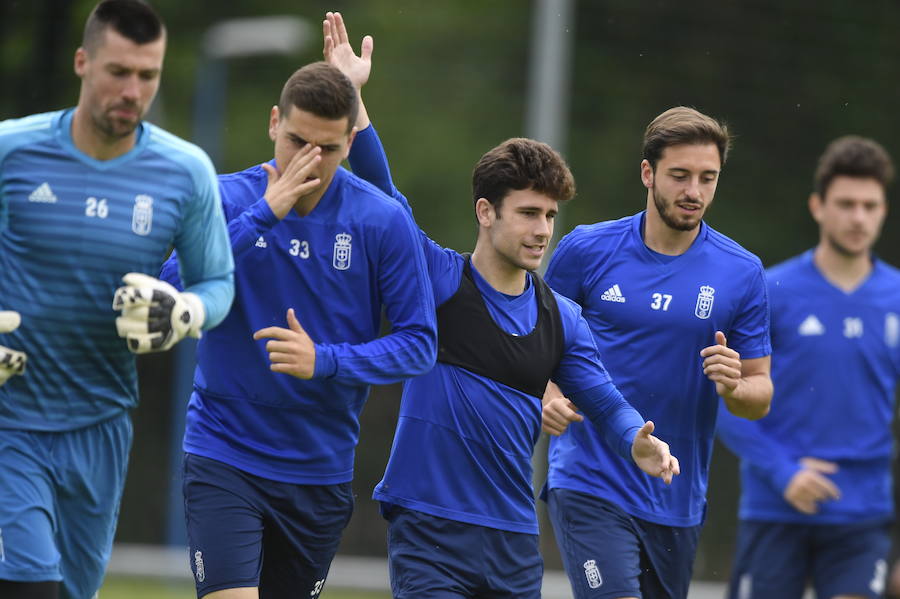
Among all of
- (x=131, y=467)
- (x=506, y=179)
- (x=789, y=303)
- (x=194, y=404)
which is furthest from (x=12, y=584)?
(x=131, y=467)

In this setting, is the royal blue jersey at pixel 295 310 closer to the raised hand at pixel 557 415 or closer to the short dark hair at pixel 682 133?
the raised hand at pixel 557 415

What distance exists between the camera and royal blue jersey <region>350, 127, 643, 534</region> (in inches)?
232

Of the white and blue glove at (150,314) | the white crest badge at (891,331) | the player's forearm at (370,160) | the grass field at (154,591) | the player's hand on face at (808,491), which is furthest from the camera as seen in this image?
the grass field at (154,591)

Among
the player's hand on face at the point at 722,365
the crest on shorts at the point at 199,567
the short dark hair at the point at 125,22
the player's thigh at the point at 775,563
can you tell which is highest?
the short dark hair at the point at 125,22

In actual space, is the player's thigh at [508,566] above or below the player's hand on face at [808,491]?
below

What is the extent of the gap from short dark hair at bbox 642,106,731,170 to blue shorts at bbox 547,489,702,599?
61.0 inches

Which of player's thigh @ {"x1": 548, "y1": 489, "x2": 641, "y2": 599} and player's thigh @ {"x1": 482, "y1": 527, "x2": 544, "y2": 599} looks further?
player's thigh @ {"x1": 548, "y1": 489, "x2": 641, "y2": 599}

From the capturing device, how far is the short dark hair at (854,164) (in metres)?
8.51

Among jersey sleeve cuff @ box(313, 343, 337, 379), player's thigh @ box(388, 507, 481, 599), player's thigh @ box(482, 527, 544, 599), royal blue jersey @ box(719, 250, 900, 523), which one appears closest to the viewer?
jersey sleeve cuff @ box(313, 343, 337, 379)

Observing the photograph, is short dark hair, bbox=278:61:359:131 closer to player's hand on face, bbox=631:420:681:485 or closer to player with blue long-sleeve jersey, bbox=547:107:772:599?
player with blue long-sleeve jersey, bbox=547:107:772:599

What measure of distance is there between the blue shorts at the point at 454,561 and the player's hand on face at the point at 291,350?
83 centimetres

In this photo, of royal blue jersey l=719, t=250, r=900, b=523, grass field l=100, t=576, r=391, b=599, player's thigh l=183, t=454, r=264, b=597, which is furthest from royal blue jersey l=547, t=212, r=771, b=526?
grass field l=100, t=576, r=391, b=599

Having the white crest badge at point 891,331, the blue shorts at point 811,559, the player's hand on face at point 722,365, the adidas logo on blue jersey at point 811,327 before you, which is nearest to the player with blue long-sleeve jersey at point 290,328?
the player's hand on face at point 722,365

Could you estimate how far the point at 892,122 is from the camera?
18.1 metres
